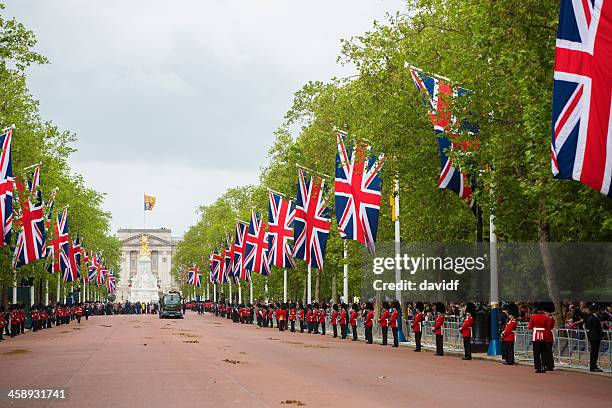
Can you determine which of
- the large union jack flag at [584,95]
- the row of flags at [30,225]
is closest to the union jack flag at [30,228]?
the row of flags at [30,225]

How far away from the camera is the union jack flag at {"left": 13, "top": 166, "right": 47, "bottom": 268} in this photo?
1820 inches

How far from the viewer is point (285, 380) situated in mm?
19297

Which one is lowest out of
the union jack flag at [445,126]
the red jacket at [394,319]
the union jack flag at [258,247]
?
the red jacket at [394,319]

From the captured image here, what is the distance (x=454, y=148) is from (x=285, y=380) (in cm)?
1324

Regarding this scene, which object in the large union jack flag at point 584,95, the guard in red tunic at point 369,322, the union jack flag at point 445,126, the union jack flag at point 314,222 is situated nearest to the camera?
the large union jack flag at point 584,95

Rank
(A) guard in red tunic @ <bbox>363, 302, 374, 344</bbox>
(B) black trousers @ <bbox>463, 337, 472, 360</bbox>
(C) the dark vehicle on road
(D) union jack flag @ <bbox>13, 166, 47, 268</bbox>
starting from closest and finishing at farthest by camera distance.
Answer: (B) black trousers @ <bbox>463, 337, 472, 360</bbox> < (A) guard in red tunic @ <bbox>363, 302, 374, 344</bbox> < (D) union jack flag @ <bbox>13, 166, 47, 268</bbox> < (C) the dark vehicle on road

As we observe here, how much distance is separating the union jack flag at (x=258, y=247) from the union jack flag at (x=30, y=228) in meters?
15.8

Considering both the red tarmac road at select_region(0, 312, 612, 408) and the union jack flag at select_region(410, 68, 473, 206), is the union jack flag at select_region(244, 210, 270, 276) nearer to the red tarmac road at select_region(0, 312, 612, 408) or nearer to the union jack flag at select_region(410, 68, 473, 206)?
the union jack flag at select_region(410, 68, 473, 206)

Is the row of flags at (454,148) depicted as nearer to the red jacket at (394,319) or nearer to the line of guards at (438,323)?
the red jacket at (394,319)

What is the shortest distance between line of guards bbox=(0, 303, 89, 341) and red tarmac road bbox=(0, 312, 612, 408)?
19403 mm

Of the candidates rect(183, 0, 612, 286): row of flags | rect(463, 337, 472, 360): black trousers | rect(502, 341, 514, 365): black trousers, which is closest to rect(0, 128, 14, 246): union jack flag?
rect(183, 0, 612, 286): row of flags

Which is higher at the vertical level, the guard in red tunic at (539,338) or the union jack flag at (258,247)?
the union jack flag at (258,247)

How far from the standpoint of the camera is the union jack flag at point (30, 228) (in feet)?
152

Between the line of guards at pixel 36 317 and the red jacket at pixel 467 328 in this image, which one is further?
the line of guards at pixel 36 317
